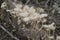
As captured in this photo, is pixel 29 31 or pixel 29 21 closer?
pixel 29 21

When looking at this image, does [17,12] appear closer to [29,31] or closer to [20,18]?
[20,18]

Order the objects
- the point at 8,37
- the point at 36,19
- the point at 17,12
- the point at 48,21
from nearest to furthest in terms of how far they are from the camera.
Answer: the point at 36,19, the point at 17,12, the point at 48,21, the point at 8,37

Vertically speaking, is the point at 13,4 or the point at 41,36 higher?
the point at 13,4

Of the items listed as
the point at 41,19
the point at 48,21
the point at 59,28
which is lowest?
the point at 59,28

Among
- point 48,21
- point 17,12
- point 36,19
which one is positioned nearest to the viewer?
point 36,19

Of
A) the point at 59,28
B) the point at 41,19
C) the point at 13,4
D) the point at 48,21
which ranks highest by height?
the point at 13,4

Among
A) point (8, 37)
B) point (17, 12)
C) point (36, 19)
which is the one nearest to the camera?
point (36, 19)

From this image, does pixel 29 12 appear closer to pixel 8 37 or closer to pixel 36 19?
pixel 36 19

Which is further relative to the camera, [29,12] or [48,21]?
[48,21]

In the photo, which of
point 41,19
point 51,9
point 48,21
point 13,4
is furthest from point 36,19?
point 51,9

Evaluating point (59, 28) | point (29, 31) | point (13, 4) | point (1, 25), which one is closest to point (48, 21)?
point (59, 28)
